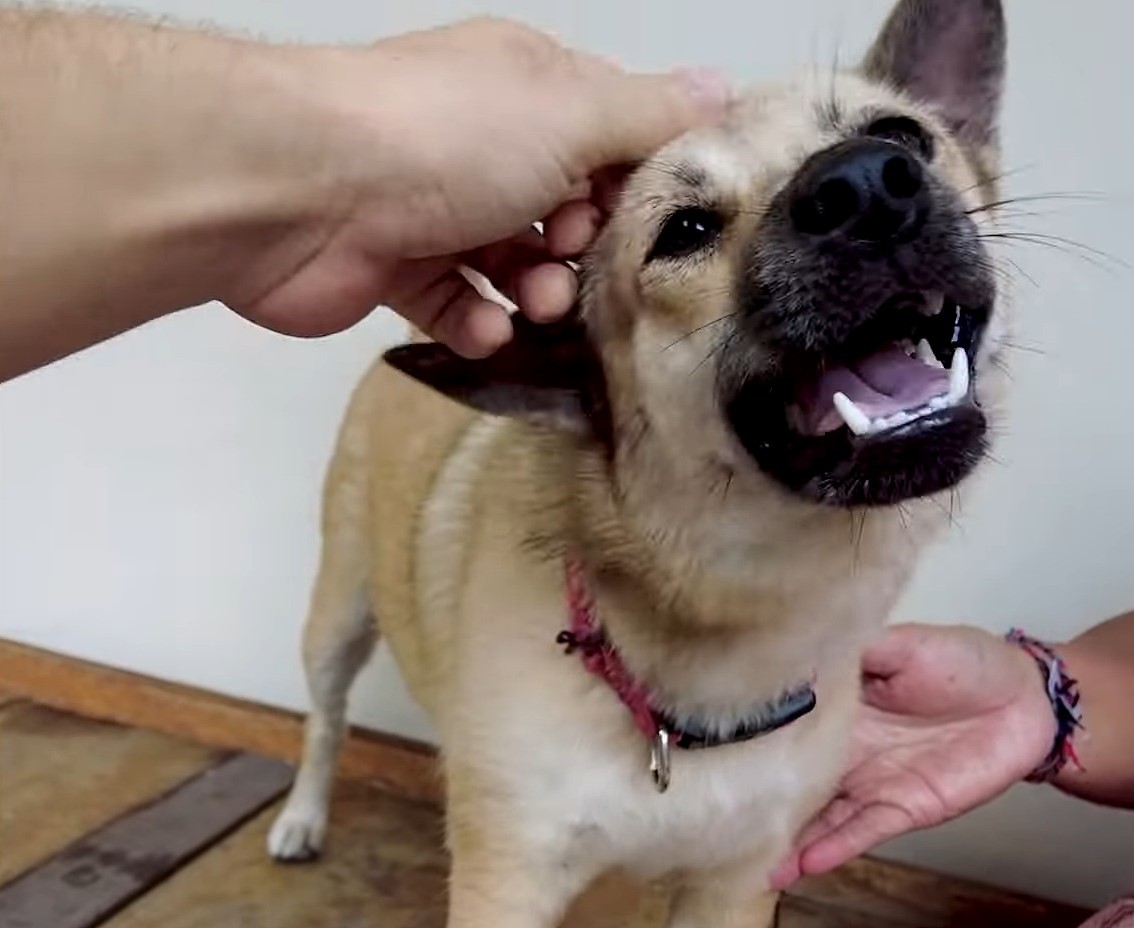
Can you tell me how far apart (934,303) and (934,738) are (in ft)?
2.30

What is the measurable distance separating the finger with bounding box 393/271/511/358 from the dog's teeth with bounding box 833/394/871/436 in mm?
266

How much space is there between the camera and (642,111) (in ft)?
3.27

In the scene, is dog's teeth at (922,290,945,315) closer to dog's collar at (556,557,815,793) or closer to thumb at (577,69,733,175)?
thumb at (577,69,733,175)

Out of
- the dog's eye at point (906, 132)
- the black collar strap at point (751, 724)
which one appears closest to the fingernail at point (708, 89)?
the dog's eye at point (906, 132)

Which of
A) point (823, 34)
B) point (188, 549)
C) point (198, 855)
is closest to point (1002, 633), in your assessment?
point (823, 34)

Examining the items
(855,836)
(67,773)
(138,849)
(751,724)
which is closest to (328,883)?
(138,849)

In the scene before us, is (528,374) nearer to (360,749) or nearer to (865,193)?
(865,193)

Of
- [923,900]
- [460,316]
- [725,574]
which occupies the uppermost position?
[460,316]

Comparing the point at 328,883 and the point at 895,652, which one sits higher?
the point at 895,652

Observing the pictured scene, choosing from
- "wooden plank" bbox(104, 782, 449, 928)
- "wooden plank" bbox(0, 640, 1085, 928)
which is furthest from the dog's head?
"wooden plank" bbox(104, 782, 449, 928)

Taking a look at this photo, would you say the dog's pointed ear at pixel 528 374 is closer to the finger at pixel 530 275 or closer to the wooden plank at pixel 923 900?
the finger at pixel 530 275

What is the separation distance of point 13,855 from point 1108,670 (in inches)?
52.8

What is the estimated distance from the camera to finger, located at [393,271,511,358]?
1.05m

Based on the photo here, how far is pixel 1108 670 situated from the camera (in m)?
1.47
